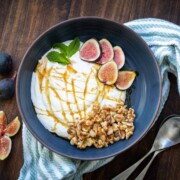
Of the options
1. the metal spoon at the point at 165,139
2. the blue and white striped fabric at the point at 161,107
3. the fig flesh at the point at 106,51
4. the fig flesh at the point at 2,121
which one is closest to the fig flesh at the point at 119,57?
the fig flesh at the point at 106,51

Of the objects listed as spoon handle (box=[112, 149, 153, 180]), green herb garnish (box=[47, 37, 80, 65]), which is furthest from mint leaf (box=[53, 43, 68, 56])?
spoon handle (box=[112, 149, 153, 180])

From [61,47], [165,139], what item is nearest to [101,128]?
[165,139]

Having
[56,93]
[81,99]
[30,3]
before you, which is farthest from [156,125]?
[30,3]

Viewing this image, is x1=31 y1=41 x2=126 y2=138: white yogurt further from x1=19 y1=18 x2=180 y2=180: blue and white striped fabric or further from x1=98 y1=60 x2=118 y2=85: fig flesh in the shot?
x1=19 y1=18 x2=180 y2=180: blue and white striped fabric

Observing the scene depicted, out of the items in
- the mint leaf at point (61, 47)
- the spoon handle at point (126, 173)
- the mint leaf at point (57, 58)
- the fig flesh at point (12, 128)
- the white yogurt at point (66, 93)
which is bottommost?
the spoon handle at point (126, 173)

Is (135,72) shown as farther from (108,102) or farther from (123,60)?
(108,102)

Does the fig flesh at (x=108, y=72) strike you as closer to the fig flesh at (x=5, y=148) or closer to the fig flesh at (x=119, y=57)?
the fig flesh at (x=119, y=57)
